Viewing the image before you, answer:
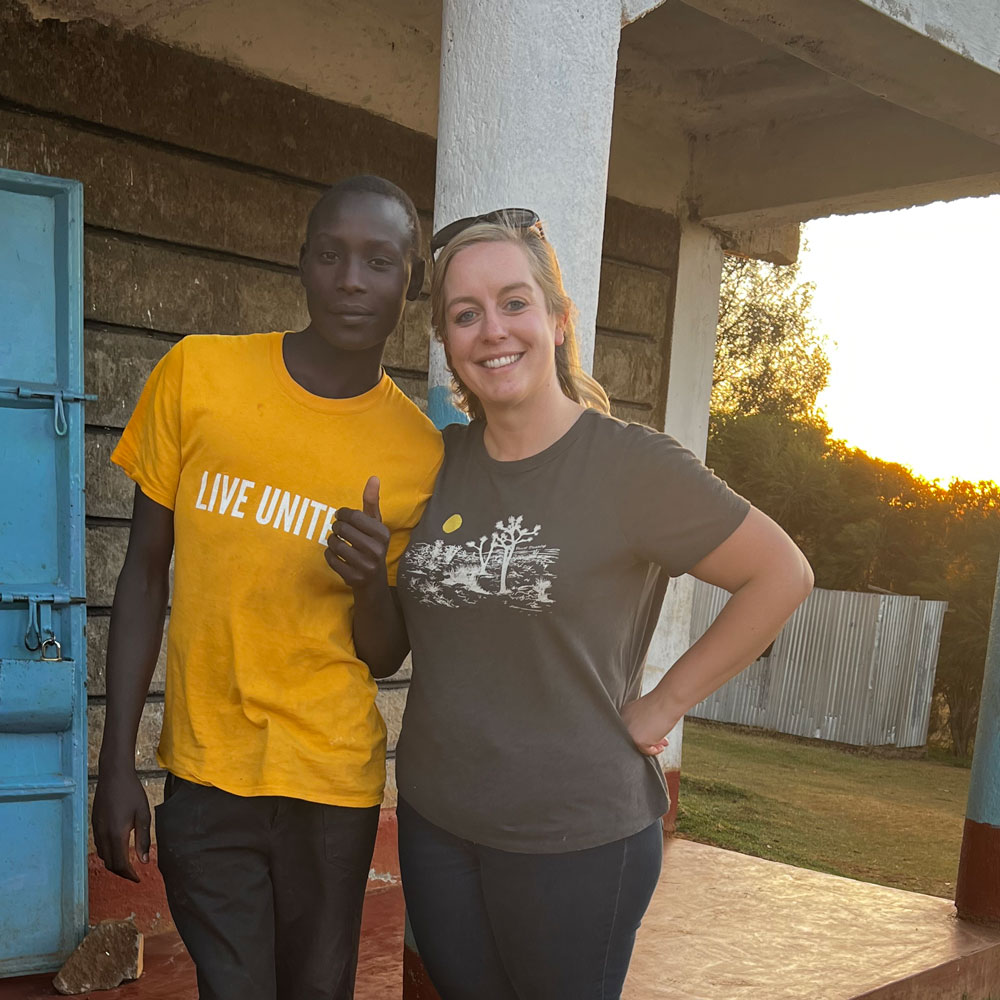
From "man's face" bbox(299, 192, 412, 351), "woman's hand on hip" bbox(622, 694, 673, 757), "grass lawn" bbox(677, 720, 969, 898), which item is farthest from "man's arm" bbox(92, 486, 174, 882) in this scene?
"grass lawn" bbox(677, 720, 969, 898)

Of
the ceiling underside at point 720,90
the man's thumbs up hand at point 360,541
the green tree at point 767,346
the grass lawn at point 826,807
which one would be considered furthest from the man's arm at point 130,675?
the green tree at point 767,346

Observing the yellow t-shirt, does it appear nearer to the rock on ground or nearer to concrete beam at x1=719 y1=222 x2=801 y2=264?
the rock on ground

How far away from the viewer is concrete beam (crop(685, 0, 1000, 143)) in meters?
3.63

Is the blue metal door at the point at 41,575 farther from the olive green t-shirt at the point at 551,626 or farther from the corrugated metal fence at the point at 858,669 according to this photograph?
the corrugated metal fence at the point at 858,669

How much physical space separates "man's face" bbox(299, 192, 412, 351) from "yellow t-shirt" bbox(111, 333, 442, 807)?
15 cm

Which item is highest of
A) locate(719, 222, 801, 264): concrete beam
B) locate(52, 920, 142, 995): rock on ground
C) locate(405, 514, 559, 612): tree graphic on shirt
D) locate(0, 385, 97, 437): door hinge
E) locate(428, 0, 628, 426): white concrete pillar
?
locate(719, 222, 801, 264): concrete beam

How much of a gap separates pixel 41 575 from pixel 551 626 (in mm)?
2295

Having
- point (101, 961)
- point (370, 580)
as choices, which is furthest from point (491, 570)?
point (101, 961)

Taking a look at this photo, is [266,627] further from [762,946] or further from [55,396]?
[762,946]

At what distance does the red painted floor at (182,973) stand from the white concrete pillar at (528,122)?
202 centimetres

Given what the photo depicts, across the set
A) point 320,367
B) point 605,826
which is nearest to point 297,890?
point 605,826

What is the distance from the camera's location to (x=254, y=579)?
2.15 metres

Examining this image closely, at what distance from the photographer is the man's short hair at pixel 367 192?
87.8 inches

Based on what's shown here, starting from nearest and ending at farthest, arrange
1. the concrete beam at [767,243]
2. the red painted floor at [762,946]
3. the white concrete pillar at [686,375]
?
the red painted floor at [762,946] → the white concrete pillar at [686,375] → the concrete beam at [767,243]
